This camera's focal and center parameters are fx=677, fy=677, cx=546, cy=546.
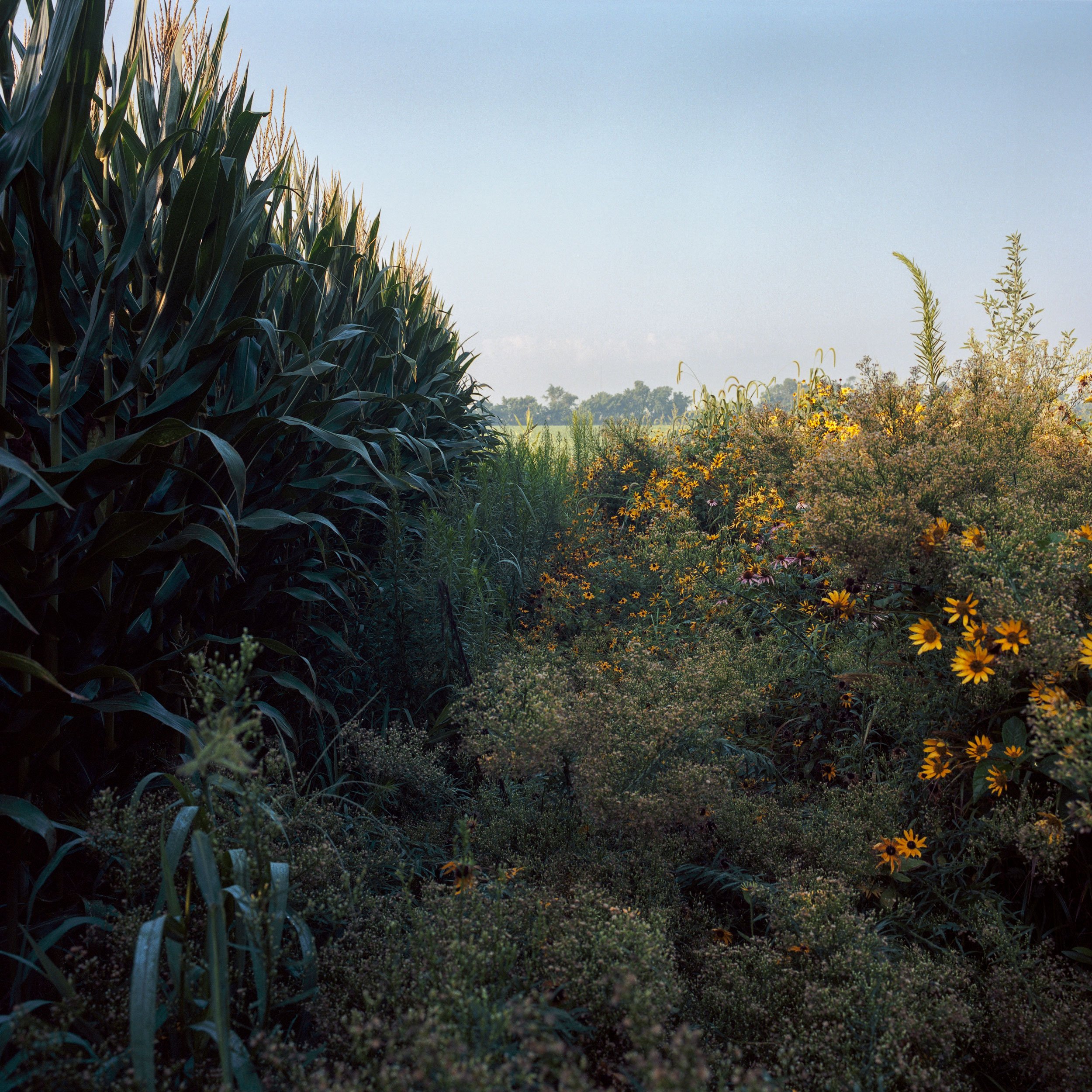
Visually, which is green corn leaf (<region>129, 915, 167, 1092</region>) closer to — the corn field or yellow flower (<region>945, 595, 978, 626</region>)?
the corn field

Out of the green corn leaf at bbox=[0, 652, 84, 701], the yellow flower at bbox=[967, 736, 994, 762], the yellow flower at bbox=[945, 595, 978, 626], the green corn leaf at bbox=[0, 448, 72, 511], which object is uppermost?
the green corn leaf at bbox=[0, 448, 72, 511]

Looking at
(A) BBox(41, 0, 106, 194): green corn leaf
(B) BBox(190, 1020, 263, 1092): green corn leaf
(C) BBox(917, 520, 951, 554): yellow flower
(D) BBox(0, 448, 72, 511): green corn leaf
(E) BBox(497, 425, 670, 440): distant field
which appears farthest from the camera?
(E) BBox(497, 425, 670, 440): distant field

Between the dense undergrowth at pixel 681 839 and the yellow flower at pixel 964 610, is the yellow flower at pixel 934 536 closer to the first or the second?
the dense undergrowth at pixel 681 839

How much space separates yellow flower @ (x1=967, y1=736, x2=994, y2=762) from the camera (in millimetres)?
1599

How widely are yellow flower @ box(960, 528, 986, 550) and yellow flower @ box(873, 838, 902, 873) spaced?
2.42 feet

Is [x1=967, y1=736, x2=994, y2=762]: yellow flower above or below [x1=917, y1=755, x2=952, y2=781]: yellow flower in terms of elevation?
above

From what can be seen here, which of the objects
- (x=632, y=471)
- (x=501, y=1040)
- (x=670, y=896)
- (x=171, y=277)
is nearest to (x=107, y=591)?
(x=171, y=277)

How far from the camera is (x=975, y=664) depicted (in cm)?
150

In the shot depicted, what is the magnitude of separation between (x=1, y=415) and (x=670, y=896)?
1622 millimetres

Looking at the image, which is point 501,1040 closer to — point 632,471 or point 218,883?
point 218,883

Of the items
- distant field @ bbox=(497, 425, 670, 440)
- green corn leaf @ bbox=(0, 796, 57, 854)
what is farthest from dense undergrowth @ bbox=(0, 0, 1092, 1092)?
distant field @ bbox=(497, 425, 670, 440)

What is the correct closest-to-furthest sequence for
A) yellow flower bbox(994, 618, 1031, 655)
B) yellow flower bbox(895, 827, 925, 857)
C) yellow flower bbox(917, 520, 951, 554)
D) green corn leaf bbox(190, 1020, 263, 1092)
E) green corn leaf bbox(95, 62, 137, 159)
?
green corn leaf bbox(190, 1020, 263, 1092) → yellow flower bbox(994, 618, 1031, 655) → green corn leaf bbox(95, 62, 137, 159) → yellow flower bbox(895, 827, 925, 857) → yellow flower bbox(917, 520, 951, 554)

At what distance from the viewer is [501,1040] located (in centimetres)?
92

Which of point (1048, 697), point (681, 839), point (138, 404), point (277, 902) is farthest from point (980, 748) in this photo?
point (138, 404)
